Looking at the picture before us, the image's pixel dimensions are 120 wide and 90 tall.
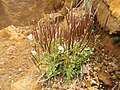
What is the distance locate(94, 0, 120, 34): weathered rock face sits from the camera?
2625 mm

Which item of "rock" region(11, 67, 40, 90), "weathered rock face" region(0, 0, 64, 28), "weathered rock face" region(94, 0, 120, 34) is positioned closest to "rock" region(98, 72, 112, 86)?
"weathered rock face" region(94, 0, 120, 34)

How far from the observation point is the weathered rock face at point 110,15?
2.62m

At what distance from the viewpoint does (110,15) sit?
2.76 m

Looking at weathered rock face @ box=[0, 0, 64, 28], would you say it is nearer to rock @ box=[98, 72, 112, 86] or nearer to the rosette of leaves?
the rosette of leaves

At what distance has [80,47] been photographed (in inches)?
109

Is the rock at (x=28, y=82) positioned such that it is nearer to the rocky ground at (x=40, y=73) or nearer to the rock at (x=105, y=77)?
the rocky ground at (x=40, y=73)

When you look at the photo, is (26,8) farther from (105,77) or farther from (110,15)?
(105,77)

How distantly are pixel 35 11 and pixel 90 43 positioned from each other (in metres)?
1.28

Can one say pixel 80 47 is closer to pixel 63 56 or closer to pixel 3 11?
pixel 63 56

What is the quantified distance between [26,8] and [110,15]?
1.54 meters

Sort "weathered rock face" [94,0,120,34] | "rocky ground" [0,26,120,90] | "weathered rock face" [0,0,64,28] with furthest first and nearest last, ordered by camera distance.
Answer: "weathered rock face" [0,0,64,28] → "rocky ground" [0,26,120,90] → "weathered rock face" [94,0,120,34]

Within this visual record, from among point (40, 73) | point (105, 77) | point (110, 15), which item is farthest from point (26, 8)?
point (105, 77)

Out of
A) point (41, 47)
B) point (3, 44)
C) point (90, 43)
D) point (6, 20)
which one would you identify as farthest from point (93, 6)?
Result: point (6, 20)

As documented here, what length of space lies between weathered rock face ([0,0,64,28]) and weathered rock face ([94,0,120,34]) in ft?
3.43
